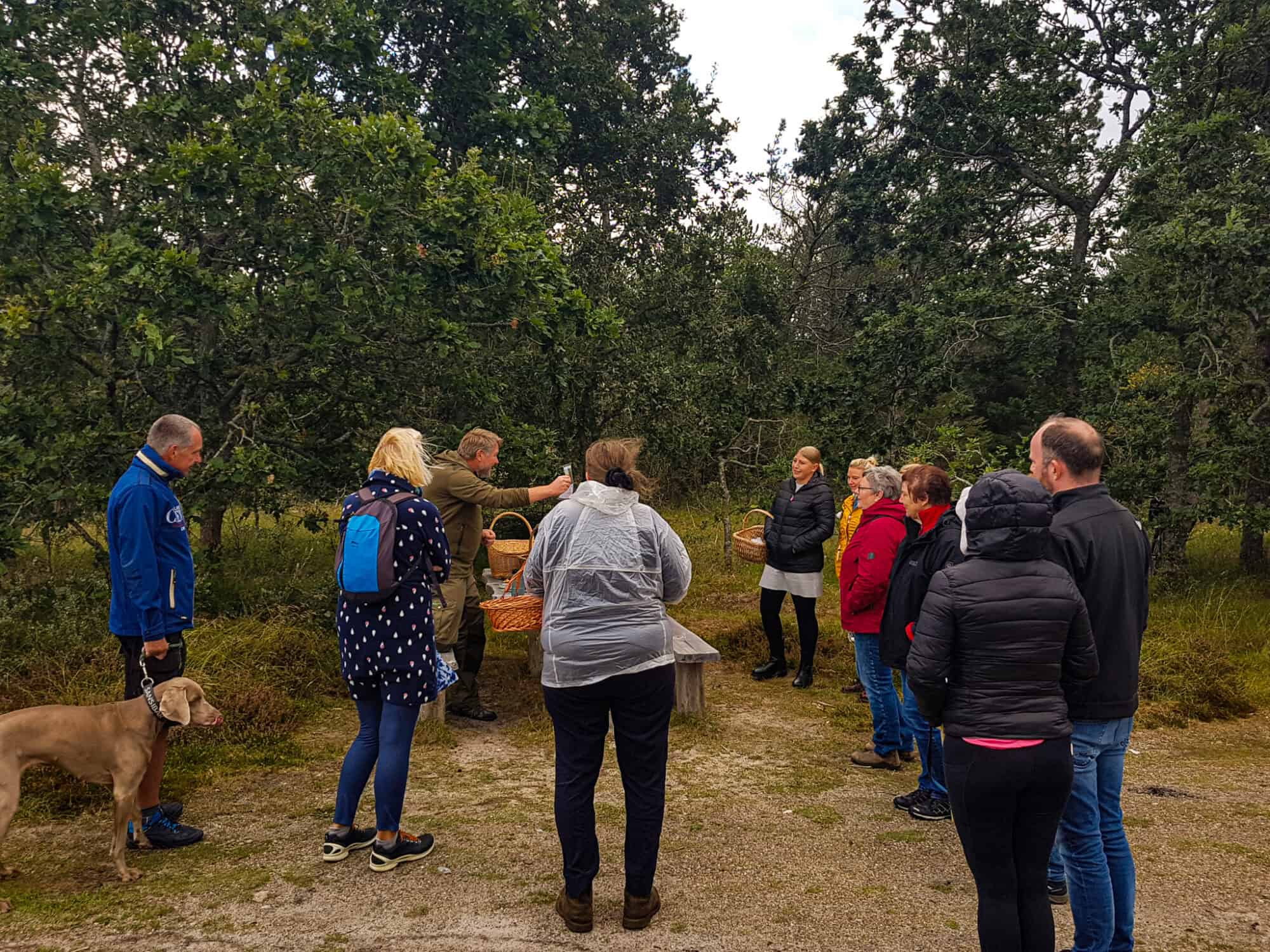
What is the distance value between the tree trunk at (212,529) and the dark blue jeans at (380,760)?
194 inches

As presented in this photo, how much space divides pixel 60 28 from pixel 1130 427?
11027mm

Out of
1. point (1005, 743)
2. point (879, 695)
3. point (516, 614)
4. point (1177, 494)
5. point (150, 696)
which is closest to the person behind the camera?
point (1005, 743)

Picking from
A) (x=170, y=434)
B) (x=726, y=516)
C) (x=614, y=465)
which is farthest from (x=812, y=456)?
(x=726, y=516)

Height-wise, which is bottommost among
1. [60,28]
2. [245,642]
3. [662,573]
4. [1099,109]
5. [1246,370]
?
[245,642]

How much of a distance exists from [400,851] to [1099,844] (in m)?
2.78

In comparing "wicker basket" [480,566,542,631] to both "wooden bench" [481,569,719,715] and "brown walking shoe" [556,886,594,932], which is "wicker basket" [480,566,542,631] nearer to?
"wooden bench" [481,569,719,715]

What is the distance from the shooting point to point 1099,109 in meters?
12.5

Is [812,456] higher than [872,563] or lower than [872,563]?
higher

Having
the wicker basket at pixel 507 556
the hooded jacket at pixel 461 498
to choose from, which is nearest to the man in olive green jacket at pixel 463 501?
the hooded jacket at pixel 461 498

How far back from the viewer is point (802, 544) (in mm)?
6266

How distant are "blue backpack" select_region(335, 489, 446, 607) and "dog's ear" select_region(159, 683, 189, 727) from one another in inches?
33.1

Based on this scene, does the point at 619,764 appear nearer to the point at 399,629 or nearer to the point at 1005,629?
the point at 399,629

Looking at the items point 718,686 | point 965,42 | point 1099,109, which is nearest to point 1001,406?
point 1099,109

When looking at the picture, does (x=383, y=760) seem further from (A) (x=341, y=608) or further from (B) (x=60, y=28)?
(B) (x=60, y=28)
